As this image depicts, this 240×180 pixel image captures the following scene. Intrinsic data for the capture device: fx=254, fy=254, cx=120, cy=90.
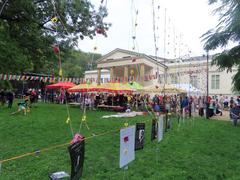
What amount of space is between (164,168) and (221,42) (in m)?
7.14

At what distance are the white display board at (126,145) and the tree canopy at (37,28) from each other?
1212 centimetres

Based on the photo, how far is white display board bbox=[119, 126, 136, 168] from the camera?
389 centimetres

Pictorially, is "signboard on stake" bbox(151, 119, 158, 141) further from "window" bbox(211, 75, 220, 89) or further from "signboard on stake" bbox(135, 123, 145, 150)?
"window" bbox(211, 75, 220, 89)

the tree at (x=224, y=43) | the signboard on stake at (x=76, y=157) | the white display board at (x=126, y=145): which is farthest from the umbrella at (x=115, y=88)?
the signboard on stake at (x=76, y=157)

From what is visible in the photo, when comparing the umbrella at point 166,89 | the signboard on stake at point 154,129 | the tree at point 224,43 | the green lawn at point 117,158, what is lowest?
the green lawn at point 117,158

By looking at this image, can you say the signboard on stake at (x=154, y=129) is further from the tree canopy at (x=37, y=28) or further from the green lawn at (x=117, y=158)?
the tree canopy at (x=37, y=28)

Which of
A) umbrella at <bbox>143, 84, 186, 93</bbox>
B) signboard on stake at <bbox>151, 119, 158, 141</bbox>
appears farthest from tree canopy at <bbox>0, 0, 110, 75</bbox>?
signboard on stake at <bbox>151, 119, 158, 141</bbox>

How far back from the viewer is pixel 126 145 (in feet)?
13.3

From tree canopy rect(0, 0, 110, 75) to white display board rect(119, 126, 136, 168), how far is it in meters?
12.1

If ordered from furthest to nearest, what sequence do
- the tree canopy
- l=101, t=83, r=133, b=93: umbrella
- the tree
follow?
l=101, t=83, r=133, b=93: umbrella, the tree canopy, the tree

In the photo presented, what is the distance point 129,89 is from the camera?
67.5ft

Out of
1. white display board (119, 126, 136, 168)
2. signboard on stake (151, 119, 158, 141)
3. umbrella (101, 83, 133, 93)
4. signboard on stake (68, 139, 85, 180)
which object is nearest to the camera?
signboard on stake (68, 139, 85, 180)

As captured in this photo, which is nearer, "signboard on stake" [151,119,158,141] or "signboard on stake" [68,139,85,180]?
"signboard on stake" [68,139,85,180]

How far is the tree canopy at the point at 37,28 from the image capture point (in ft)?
51.2
